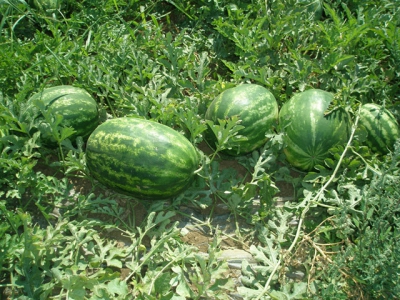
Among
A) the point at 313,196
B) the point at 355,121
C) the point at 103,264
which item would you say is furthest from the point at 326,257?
the point at 103,264

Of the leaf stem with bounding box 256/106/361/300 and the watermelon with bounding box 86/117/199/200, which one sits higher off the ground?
the watermelon with bounding box 86/117/199/200

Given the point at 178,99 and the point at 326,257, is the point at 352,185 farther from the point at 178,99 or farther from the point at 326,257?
the point at 178,99

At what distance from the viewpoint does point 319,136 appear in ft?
9.57

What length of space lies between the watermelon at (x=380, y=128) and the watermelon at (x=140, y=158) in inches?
50.5

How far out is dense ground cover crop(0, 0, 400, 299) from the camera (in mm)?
2596

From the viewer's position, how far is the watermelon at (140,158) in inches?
106

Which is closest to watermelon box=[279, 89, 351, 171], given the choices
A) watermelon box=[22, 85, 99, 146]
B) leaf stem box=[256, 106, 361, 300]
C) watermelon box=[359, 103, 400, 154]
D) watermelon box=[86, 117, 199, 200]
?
leaf stem box=[256, 106, 361, 300]

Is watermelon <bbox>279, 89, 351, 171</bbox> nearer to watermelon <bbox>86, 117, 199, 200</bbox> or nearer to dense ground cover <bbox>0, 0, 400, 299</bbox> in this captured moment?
dense ground cover <bbox>0, 0, 400, 299</bbox>

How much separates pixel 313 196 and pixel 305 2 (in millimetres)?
1722

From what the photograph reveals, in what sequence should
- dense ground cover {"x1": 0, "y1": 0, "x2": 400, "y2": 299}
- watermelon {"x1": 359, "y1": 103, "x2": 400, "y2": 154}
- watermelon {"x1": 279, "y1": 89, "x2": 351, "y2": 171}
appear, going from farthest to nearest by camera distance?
watermelon {"x1": 359, "y1": 103, "x2": 400, "y2": 154}, watermelon {"x1": 279, "y1": 89, "x2": 351, "y2": 171}, dense ground cover {"x1": 0, "y1": 0, "x2": 400, "y2": 299}

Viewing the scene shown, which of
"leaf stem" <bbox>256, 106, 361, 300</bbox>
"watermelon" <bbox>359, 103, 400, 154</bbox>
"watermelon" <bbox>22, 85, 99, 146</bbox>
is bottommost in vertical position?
"leaf stem" <bbox>256, 106, 361, 300</bbox>

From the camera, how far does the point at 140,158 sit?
8.79ft

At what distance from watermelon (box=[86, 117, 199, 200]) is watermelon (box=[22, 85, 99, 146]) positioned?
0.29 meters

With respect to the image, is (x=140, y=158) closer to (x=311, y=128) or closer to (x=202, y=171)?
(x=202, y=171)
